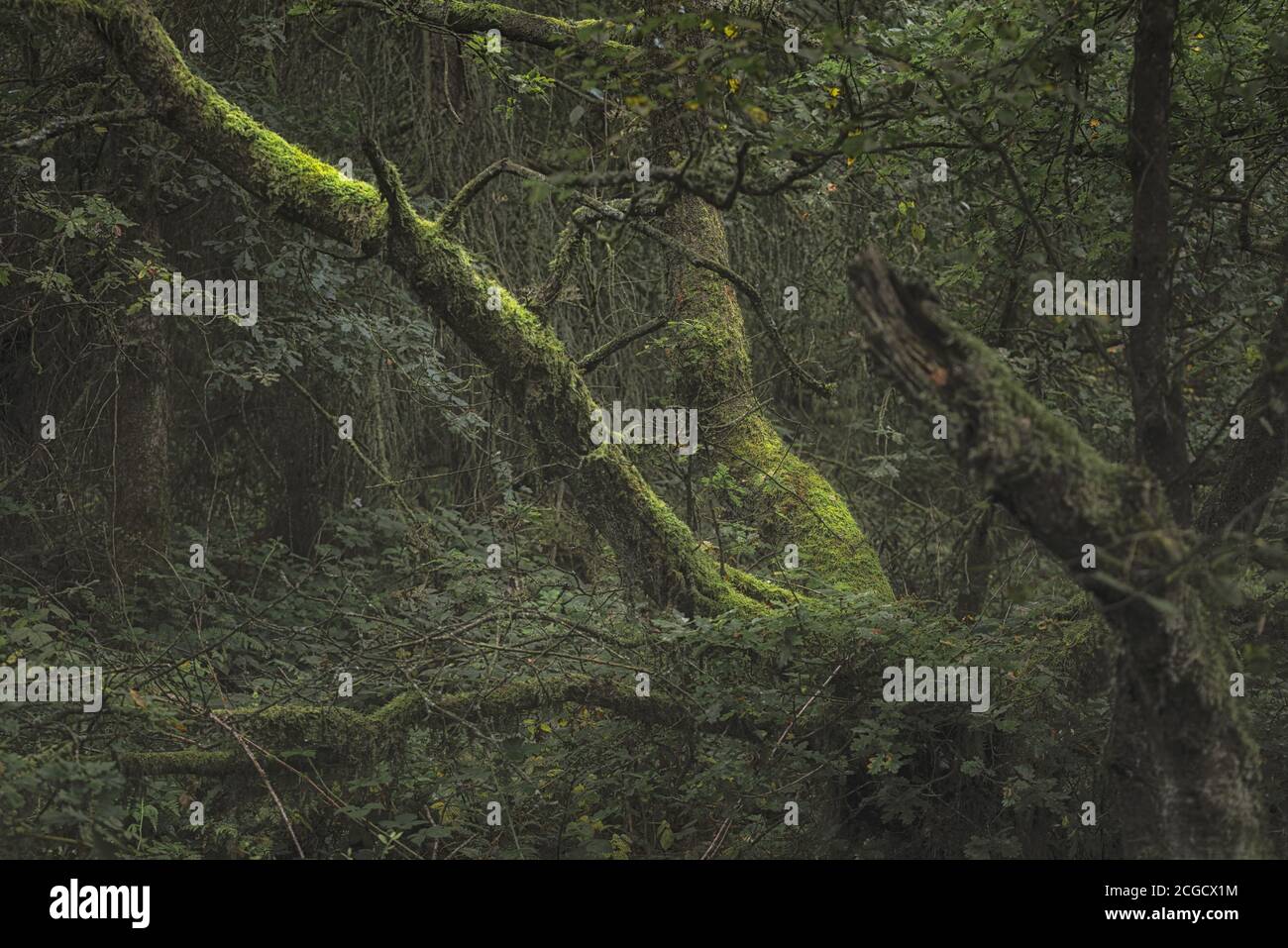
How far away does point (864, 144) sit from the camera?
3.73 metres

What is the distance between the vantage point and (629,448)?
6.49 meters

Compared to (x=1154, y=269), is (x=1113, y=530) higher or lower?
lower

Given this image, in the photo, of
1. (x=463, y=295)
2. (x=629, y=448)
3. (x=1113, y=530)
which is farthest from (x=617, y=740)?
(x=1113, y=530)

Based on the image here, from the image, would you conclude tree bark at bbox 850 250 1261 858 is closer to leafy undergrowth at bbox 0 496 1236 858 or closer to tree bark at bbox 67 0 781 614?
leafy undergrowth at bbox 0 496 1236 858

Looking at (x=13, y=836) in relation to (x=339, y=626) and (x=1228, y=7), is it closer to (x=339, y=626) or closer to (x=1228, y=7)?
(x=339, y=626)

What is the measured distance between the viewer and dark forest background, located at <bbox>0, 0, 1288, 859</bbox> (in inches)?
149

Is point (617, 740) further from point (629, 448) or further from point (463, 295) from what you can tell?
point (463, 295)

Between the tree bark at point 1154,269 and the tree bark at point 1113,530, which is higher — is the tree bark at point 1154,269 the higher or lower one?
the higher one

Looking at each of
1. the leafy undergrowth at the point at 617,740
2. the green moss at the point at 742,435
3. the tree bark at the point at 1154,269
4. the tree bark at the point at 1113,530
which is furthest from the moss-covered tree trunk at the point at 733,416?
the tree bark at the point at 1113,530

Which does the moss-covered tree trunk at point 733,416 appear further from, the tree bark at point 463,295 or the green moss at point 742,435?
the tree bark at point 463,295

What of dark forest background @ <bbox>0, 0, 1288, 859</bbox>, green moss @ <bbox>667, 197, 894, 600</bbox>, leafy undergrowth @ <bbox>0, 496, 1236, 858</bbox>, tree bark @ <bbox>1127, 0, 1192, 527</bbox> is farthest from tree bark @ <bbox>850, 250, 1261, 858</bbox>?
green moss @ <bbox>667, 197, 894, 600</bbox>

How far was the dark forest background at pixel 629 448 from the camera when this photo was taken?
3773 millimetres

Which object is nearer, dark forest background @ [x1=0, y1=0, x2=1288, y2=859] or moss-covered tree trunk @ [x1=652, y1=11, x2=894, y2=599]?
dark forest background @ [x1=0, y1=0, x2=1288, y2=859]

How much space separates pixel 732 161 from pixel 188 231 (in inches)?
155
